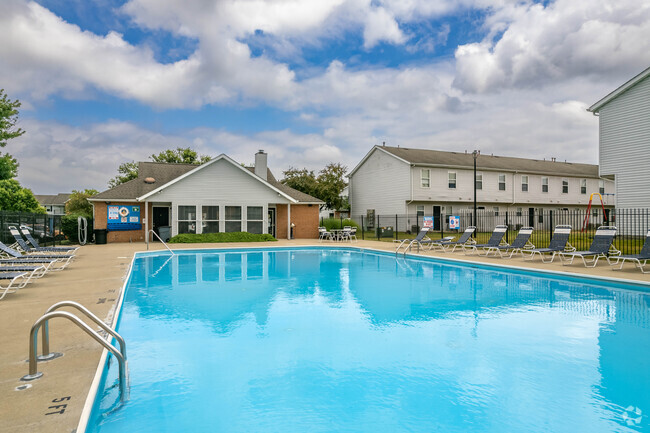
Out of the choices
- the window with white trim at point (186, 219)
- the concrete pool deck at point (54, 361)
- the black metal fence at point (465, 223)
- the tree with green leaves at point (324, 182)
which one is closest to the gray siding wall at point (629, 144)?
the black metal fence at point (465, 223)

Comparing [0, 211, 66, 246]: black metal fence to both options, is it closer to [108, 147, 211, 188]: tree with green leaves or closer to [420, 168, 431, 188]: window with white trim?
[108, 147, 211, 188]: tree with green leaves

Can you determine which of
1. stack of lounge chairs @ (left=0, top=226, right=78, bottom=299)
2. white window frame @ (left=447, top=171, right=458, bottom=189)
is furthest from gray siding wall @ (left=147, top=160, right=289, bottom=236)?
white window frame @ (left=447, top=171, right=458, bottom=189)

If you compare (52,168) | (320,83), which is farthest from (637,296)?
(52,168)

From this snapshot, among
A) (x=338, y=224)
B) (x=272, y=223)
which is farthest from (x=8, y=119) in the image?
(x=338, y=224)

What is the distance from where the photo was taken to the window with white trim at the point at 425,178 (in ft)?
95.0

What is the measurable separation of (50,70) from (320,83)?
Result: 1353cm

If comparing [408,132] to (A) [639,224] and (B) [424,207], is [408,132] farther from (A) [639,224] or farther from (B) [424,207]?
(A) [639,224]

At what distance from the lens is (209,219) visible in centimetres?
2417

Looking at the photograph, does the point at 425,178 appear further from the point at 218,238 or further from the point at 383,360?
the point at 383,360

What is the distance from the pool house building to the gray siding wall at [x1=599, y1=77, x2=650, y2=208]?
57.7 feet

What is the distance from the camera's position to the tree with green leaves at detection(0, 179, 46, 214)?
105 feet

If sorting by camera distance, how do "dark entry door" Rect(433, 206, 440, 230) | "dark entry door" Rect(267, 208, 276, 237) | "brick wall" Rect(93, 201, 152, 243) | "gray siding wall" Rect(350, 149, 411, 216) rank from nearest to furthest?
"brick wall" Rect(93, 201, 152, 243) → "dark entry door" Rect(267, 208, 276, 237) → "gray siding wall" Rect(350, 149, 411, 216) → "dark entry door" Rect(433, 206, 440, 230)

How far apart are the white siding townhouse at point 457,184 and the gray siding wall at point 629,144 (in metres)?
11.4

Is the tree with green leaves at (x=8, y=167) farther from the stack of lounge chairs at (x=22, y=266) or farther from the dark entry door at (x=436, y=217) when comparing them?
the dark entry door at (x=436, y=217)
